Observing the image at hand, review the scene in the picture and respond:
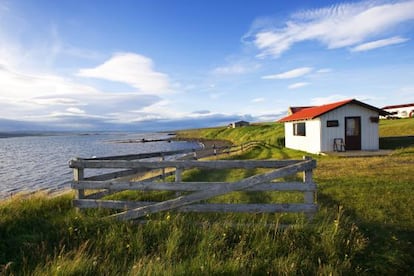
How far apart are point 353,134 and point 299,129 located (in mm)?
5896

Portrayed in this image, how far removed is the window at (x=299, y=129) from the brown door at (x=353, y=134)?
4.80m

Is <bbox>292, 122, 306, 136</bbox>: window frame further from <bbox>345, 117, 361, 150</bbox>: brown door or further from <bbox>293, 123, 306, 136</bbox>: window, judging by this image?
<bbox>345, 117, 361, 150</bbox>: brown door

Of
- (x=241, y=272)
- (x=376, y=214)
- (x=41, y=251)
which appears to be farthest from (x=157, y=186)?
(x=376, y=214)

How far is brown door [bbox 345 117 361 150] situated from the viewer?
23766mm

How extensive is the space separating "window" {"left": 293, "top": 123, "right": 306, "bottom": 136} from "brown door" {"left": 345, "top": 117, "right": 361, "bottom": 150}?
189 inches

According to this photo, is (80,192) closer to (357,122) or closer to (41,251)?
(41,251)

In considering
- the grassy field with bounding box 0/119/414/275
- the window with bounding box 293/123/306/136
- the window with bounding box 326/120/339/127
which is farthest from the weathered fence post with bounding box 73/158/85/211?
the window with bounding box 293/123/306/136

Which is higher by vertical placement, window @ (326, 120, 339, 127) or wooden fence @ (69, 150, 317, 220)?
window @ (326, 120, 339, 127)

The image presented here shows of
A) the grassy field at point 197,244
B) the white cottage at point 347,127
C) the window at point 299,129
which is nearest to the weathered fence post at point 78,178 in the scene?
the grassy field at point 197,244

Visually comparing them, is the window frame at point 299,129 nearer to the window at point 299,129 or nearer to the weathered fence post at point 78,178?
the window at point 299,129

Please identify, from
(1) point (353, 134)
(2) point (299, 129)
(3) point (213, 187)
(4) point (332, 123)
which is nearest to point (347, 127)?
(1) point (353, 134)

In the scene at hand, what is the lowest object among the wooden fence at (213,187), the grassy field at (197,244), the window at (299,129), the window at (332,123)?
the grassy field at (197,244)

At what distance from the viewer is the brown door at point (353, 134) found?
2377 centimetres

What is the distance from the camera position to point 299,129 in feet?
95.6
